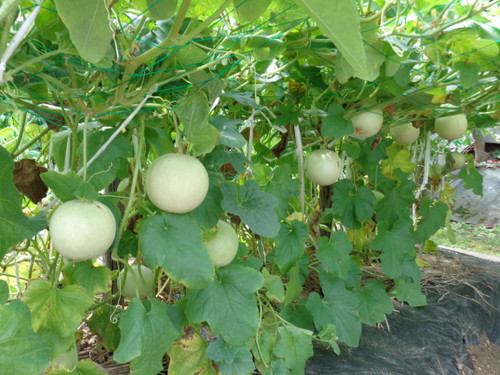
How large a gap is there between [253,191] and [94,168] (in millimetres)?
353

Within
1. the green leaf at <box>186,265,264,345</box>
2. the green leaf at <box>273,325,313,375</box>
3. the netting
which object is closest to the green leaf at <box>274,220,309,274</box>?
the green leaf at <box>273,325,313,375</box>

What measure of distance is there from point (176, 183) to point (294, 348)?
609mm

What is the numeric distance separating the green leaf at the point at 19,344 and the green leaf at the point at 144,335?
0.61ft

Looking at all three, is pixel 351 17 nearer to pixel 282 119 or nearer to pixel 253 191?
pixel 253 191

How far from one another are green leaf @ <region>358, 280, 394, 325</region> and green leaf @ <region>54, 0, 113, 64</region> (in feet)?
4.57

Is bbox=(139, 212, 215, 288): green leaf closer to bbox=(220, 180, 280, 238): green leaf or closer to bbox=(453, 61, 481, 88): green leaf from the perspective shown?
bbox=(220, 180, 280, 238): green leaf

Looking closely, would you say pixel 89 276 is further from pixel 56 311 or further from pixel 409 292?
pixel 409 292

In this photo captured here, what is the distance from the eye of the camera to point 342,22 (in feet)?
1.27

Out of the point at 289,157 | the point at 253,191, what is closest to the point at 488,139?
the point at 289,157

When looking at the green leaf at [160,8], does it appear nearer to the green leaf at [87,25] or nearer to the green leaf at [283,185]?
the green leaf at [87,25]

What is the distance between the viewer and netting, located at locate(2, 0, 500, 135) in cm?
85

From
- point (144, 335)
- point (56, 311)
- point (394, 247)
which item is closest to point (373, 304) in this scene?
point (394, 247)

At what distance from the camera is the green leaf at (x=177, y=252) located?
2.55ft

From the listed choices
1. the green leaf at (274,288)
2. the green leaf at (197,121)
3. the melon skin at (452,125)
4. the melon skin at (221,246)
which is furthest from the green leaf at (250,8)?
the melon skin at (452,125)
